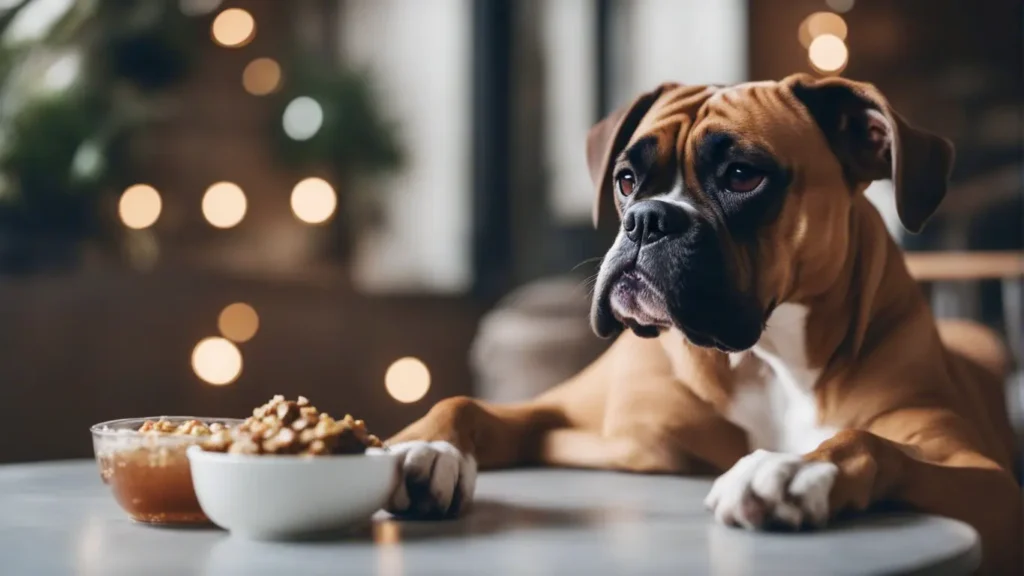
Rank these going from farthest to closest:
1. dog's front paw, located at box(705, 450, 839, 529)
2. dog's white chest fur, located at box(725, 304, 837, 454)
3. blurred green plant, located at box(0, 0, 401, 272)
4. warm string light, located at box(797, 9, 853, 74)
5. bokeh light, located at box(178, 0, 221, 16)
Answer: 1. warm string light, located at box(797, 9, 853, 74)
2. bokeh light, located at box(178, 0, 221, 16)
3. blurred green plant, located at box(0, 0, 401, 272)
4. dog's white chest fur, located at box(725, 304, 837, 454)
5. dog's front paw, located at box(705, 450, 839, 529)

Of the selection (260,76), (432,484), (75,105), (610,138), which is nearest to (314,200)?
(260,76)

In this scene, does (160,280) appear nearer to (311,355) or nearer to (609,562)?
(311,355)

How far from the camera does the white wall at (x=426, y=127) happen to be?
12.1 feet

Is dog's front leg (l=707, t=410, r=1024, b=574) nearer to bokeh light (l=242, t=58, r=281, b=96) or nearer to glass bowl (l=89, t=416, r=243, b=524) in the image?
glass bowl (l=89, t=416, r=243, b=524)

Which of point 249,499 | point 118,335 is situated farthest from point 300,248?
point 249,499

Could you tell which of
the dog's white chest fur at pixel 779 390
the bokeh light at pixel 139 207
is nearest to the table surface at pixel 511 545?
the dog's white chest fur at pixel 779 390

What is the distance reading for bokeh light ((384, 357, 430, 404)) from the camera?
10.6ft

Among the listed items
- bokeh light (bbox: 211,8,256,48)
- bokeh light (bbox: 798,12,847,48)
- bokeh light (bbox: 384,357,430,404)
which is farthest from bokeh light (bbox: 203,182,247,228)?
bokeh light (bbox: 798,12,847,48)

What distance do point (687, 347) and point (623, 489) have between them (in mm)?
240

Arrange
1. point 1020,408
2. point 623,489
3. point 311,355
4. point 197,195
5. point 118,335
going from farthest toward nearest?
point 197,195 < point 311,355 < point 118,335 < point 1020,408 < point 623,489

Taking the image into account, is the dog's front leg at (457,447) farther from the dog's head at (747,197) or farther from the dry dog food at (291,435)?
the dog's head at (747,197)

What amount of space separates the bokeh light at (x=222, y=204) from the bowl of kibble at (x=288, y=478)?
2.52m

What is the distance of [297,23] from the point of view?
366cm

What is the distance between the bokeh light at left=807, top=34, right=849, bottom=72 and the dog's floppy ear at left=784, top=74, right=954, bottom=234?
2.64m
